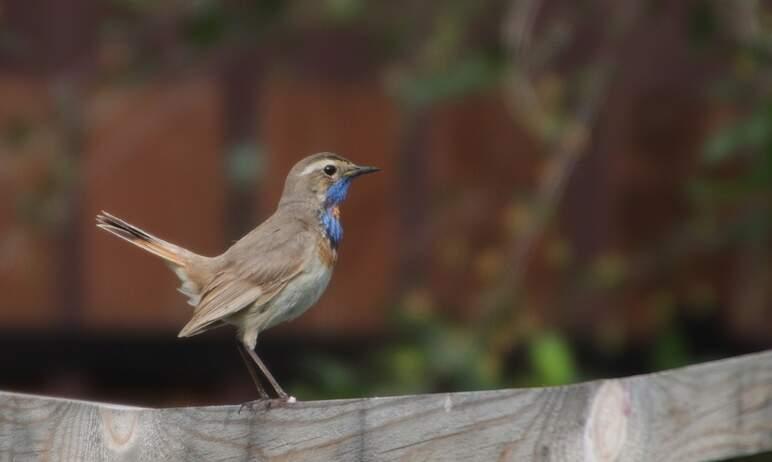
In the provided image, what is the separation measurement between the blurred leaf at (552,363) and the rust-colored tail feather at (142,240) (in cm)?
260

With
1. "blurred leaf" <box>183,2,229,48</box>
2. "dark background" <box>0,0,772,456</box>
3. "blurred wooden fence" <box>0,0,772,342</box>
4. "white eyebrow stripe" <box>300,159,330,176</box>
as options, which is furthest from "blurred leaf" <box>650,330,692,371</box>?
"white eyebrow stripe" <box>300,159,330,176</box>

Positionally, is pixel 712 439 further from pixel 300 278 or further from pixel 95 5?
pixel 95 5

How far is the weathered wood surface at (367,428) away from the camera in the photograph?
264 cm

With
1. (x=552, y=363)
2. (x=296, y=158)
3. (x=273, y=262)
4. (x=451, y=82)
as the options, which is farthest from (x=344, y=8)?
(x=273, y=262)

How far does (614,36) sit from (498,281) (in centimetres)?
137

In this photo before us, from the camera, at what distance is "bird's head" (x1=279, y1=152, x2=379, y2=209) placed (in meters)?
4.28

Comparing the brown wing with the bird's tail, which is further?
the bird's tail

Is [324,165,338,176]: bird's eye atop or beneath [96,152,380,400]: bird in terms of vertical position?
atop

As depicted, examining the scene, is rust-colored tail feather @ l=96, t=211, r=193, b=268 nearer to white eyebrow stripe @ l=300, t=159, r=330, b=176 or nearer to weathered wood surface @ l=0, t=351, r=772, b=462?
white eyebrow stripe @ l=300, t=159, r=330, b=176

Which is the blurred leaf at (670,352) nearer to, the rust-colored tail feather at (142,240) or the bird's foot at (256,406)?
the rust-colored tail feather at (142,240)

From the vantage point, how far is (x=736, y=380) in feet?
10.9

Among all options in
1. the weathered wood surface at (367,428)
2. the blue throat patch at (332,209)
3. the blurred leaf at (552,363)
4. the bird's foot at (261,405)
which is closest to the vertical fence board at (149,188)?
the blurred leaf at (552,363)

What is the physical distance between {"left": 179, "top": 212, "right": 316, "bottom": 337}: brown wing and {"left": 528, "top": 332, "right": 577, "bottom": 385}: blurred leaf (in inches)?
101

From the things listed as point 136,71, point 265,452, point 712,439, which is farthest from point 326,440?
point 136,71
